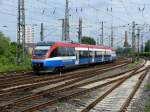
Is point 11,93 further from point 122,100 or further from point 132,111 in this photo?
point 132,111

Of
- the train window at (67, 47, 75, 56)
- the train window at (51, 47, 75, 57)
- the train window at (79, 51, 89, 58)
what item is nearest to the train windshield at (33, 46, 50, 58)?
the train window at (51, 47, 75, 57)

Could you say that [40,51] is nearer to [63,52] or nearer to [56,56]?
[56,56]

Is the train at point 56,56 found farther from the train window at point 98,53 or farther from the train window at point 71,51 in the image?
the train window at point 98,53

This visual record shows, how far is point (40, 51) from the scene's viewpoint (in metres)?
33.2

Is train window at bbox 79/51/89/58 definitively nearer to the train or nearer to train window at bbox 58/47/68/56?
the train

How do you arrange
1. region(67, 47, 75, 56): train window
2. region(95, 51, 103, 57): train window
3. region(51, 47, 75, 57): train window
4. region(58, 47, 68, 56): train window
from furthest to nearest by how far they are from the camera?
region(95, 51, 103, 57): train window, region(67, 47, 75, 56): train window, region(58, 47, 68, 56): train window, region(51, 47, 75, 57): train window

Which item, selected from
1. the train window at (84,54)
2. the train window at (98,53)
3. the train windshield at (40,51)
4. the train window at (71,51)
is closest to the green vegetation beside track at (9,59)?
the train window at (71,51)

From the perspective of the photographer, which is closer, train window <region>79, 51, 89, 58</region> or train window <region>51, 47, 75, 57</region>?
train window <region>51, 47, 75, 57</region>

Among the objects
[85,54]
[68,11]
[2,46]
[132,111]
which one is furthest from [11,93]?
[2,46]

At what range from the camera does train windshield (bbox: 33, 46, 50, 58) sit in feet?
108

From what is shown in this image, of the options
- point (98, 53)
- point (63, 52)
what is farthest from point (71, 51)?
point (98, 53)

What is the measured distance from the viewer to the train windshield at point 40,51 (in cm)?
3286

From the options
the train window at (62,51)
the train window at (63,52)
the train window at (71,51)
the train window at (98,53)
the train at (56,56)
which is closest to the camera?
the train at (56,56)

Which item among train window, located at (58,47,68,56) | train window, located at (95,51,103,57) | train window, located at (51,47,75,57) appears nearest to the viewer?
train window, located at (51,47,75,57)
